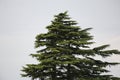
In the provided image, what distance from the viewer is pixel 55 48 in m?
24.9

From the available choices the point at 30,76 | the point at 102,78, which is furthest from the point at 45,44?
the point at 102,78

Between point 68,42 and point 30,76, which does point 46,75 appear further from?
point 68,42

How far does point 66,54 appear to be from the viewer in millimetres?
25359

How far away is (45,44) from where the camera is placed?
25969 millimetres

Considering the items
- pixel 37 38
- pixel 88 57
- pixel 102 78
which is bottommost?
pixel 102 78

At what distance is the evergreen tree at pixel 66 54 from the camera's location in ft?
82.6

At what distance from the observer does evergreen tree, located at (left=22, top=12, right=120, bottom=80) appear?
25.2 m

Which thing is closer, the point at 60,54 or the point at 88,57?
the point at 60,54

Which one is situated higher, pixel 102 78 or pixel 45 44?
pixel 45 44


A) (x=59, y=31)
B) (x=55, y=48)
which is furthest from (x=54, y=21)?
(x=55, y=48)

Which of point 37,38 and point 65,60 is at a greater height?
point 37,38

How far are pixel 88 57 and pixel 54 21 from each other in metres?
4.02

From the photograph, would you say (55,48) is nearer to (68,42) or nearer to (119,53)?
(68,42)

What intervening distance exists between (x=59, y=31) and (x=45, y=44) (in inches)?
59.8
